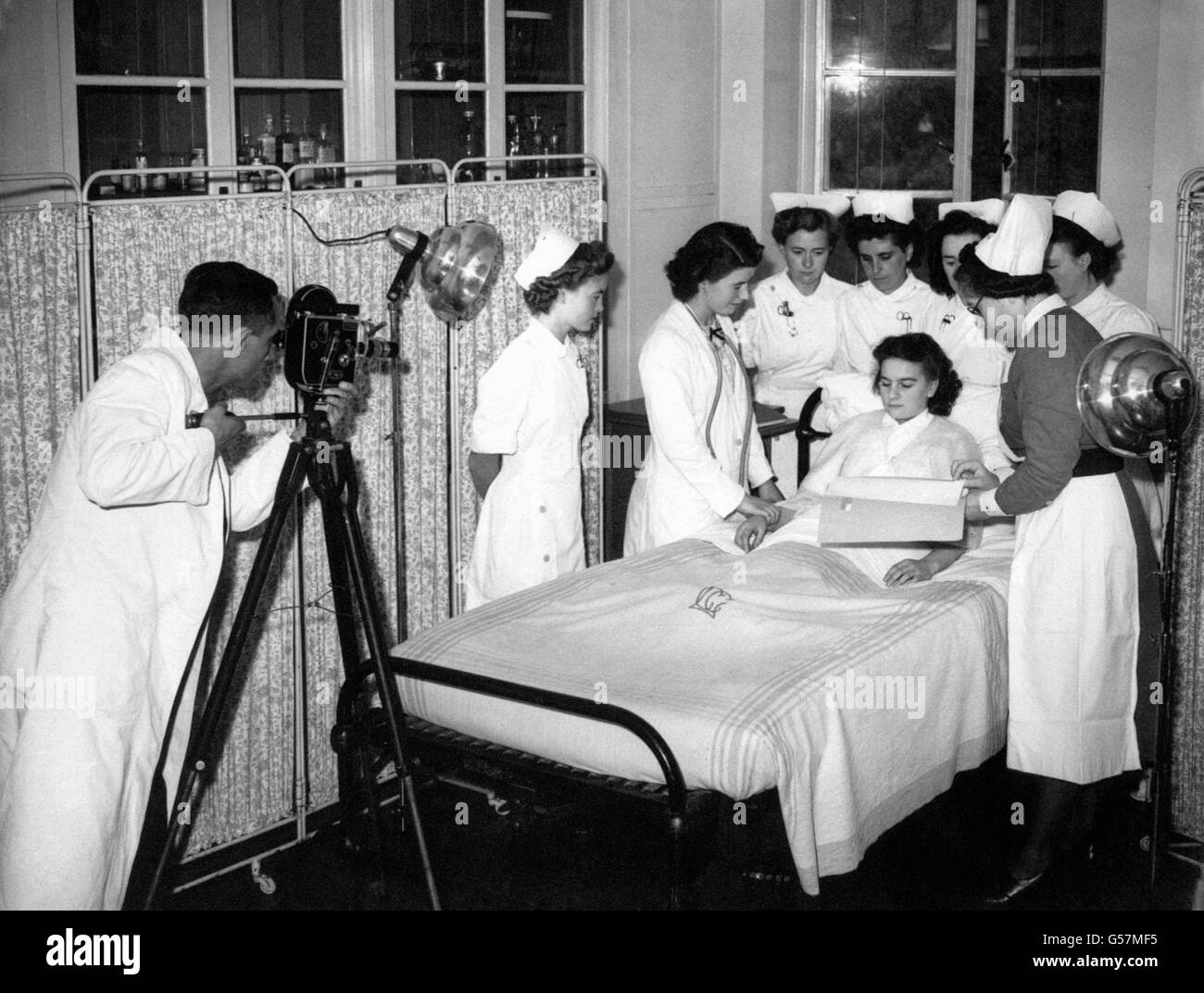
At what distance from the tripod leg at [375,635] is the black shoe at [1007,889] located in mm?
1487

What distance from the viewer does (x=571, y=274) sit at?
4.18 metres

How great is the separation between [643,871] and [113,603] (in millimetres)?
1640

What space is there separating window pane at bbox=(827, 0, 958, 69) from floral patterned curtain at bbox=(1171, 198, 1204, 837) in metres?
2.56

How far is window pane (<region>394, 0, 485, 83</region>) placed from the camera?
498cm

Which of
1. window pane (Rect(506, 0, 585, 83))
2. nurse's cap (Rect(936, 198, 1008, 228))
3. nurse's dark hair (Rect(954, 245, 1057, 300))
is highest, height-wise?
window pane (Rect(506, 0, 585, 83))

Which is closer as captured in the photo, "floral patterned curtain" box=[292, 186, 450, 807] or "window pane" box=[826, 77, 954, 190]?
"floral patterned curtain" box=[292, 186, 450, 807]

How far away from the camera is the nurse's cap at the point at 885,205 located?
17.6 feet

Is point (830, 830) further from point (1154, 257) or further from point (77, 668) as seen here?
point (1154, 257)

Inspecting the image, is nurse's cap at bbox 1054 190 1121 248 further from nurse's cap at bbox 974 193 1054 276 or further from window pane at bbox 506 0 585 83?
window pane at bbox 506 0 585 83

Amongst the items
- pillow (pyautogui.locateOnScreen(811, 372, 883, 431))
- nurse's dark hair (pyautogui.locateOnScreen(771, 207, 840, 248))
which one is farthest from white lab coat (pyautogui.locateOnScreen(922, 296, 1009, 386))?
nurse's dark hair (pyautogui.locateOnScreen(771, 207, 840, 248))

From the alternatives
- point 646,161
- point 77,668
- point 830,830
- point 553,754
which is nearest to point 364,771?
point 553,754

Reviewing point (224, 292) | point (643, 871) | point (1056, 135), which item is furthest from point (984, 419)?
point (224, 292)
